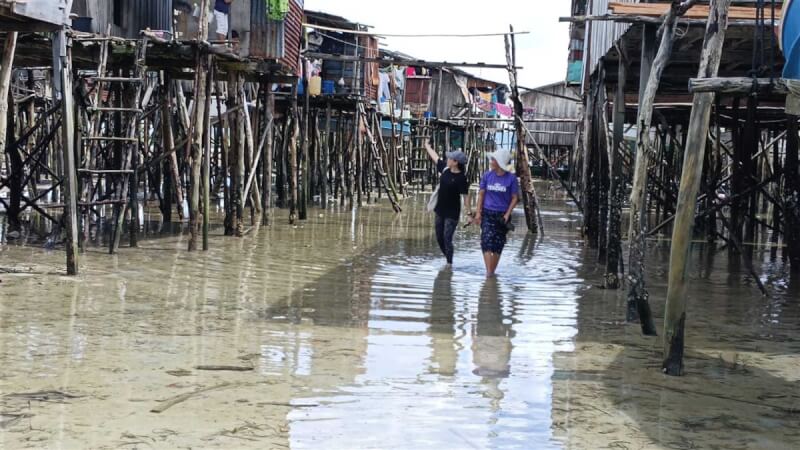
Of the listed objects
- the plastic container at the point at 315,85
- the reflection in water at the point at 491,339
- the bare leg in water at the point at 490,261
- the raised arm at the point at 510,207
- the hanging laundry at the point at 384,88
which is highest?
the hanging laundry at the point at 384,88

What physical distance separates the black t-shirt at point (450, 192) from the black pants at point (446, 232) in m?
0.07

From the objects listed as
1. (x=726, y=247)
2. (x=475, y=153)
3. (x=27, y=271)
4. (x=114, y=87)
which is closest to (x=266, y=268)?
(x=27, y=271)

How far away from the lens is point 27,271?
Answer: 10.0 meters

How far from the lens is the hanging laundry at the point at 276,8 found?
17875 millimetres

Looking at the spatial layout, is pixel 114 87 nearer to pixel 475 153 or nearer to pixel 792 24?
pixel 792 24

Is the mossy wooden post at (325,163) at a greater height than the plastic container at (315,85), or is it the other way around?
the plastic container at (315,85)

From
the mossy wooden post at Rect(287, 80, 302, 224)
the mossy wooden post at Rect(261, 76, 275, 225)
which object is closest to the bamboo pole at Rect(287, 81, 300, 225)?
the mossy wooden post at Rect(287, 80, 302, 224)

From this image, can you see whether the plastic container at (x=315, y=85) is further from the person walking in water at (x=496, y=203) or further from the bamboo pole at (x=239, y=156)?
the person walking in water at (x=496, y=203)

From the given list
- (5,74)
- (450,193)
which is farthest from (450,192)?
(5,74)

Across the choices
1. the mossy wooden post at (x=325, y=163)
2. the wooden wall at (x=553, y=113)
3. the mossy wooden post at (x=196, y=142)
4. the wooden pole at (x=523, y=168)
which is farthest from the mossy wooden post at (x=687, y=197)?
the wooden wall at (x=553, y=113)

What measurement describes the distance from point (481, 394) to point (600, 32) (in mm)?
8151

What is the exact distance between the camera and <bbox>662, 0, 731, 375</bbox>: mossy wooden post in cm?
640

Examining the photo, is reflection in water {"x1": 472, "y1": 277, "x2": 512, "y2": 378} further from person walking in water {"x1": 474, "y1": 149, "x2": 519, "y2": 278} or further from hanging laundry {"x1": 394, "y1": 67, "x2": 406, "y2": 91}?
hanging laundry {"x1": 394, "y1": 67, "x2": 406, "y2": 91}

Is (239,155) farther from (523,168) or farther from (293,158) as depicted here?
(523,168)
